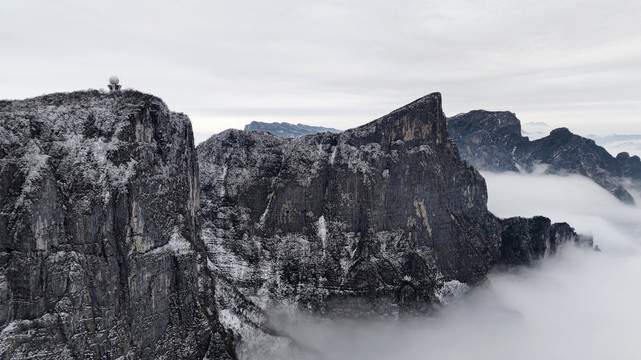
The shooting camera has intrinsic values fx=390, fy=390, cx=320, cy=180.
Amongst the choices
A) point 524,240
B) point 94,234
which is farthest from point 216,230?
point 524,240

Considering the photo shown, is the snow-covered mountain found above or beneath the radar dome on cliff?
beneath

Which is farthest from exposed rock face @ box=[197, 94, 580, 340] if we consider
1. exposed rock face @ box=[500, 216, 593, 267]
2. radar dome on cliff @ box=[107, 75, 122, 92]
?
radar dome on cliff @ box=[107, 75, 122, 92]

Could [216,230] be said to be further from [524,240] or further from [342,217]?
[524,240]

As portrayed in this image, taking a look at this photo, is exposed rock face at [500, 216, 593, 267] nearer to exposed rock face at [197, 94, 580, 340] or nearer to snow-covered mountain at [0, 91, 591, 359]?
snow-covered mountain at [0, 91, 591, 359]

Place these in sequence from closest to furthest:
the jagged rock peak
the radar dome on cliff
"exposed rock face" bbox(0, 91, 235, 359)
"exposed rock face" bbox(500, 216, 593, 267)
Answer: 1. "exposed rock face" bbox(0, 91, 235, 359)
2. the radar dome on cliff
3. the jagged rock peak
4. "exposed rock face" bbox(500, 216, 593, 267)

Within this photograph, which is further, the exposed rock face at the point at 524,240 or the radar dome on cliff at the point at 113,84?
the exposed rock face at the point at 524,240

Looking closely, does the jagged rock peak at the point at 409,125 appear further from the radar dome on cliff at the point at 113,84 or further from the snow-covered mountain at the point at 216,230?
the radar dome on cliff at the point at 113,84

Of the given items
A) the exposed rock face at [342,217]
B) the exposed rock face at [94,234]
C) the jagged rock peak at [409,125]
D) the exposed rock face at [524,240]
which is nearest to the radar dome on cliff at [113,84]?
the exposed rock face at [94,234]
